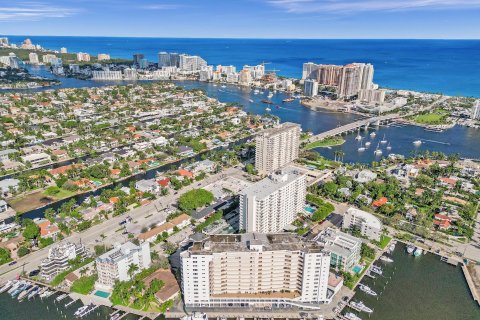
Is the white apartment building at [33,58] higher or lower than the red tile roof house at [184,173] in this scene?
higher

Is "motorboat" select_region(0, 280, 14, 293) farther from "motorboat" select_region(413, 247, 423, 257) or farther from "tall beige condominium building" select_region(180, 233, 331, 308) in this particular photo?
"motorboat" select_region(413, 247, 423, 257)

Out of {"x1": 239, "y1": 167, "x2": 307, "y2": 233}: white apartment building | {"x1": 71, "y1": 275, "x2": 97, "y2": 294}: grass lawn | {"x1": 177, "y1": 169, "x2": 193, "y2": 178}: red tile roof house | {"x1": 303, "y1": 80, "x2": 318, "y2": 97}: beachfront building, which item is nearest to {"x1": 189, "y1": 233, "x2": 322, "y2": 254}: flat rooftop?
{"x1": 239, "y1": 167, "x2": 307, "y2": 233}: white apartment building

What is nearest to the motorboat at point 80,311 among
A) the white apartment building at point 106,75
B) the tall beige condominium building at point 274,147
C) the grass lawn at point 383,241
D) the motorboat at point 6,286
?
the motorboat at point 6,286

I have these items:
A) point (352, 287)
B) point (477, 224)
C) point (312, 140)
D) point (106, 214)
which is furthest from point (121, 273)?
point (312, 140)

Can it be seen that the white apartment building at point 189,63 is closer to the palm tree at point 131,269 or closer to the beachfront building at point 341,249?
the beachfront building at point 341,249

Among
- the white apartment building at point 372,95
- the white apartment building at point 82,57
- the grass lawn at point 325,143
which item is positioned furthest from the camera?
the white apartment building at point 82,57

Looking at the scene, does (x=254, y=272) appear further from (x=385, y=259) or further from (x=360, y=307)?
(x=385, y=259)

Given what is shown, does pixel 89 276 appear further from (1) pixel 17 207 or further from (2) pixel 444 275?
(2) pixel 444 275
